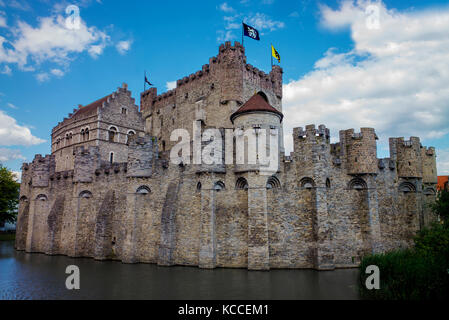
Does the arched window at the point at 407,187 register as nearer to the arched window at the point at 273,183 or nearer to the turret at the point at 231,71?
the arched window at the point at 273,183

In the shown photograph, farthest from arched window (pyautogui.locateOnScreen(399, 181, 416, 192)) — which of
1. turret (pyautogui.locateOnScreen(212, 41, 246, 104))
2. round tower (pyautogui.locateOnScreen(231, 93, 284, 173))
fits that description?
turret (pyautogui.locateOnScreen(212, 41, 246, 104))

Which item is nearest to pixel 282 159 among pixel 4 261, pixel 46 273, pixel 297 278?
pixel 297 278

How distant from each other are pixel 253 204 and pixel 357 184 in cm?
782

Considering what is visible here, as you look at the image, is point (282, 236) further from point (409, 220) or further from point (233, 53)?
point (233, 53)

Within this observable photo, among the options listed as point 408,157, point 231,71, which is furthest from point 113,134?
point 408,157

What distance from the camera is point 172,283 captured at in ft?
51.8

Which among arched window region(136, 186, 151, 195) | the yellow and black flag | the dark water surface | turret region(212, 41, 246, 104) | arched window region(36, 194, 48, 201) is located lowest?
the dark water surface

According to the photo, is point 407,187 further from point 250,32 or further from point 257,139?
point 250,32

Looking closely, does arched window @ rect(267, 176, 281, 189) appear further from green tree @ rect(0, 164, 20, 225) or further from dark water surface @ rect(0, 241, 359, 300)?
green tree @ rect(0, 164, 20, 225)

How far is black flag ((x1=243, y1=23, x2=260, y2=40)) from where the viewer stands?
28.6m

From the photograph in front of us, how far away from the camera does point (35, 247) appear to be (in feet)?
99.5

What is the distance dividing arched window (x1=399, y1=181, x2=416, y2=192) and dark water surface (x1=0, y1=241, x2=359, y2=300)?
25.8 ft

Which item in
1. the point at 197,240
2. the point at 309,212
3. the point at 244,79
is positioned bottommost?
the point at 197,240
